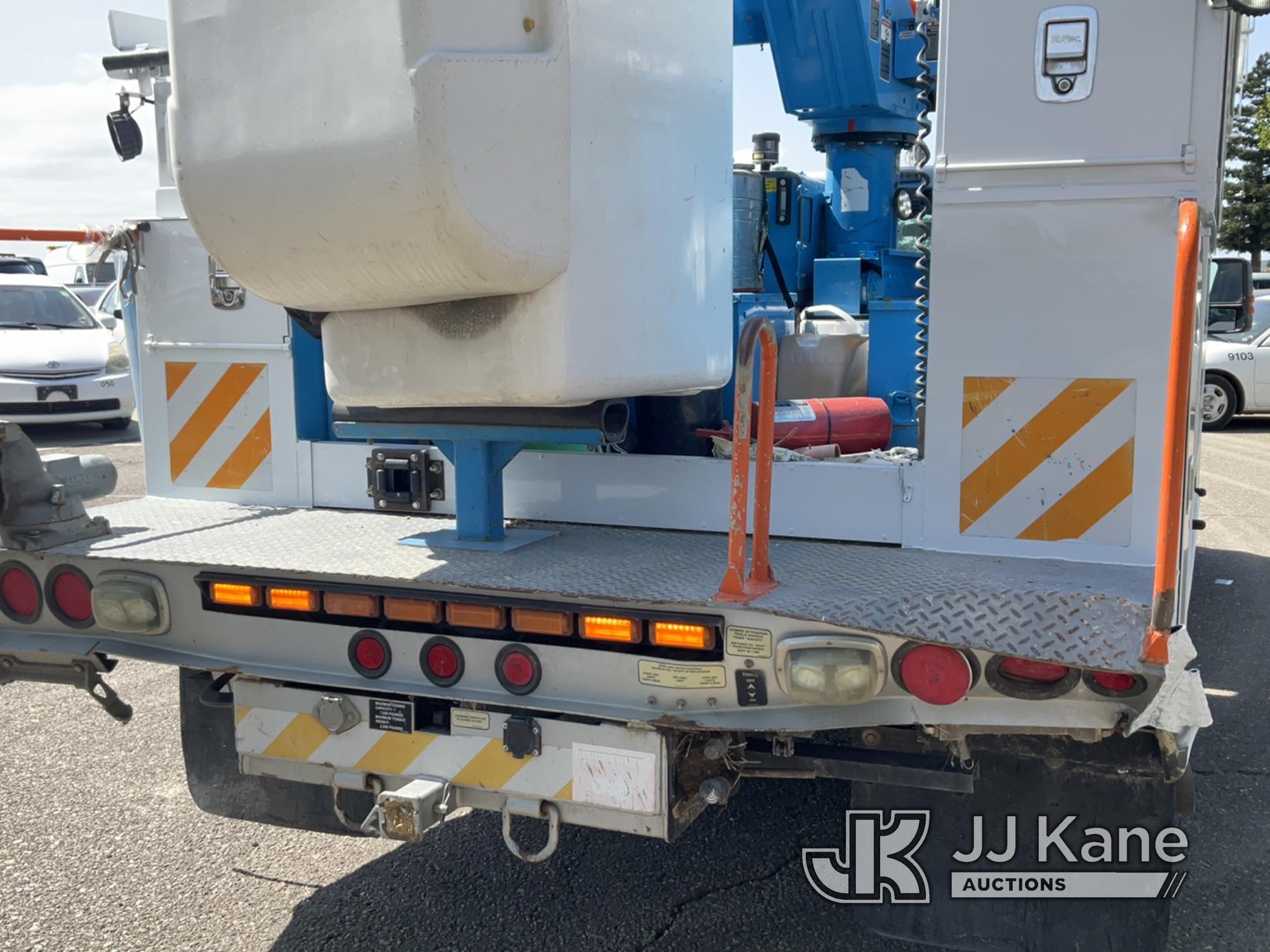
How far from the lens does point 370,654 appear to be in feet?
9.21

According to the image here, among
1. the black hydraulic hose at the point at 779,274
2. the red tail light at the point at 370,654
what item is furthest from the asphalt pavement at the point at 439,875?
the black hydraulic hose at the point at 779,274

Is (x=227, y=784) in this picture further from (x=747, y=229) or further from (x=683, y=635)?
(x=747, y=229)

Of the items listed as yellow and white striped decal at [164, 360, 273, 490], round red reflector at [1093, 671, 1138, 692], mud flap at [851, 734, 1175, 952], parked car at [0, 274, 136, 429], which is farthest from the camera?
parked car at [0, 274, 136, 429]

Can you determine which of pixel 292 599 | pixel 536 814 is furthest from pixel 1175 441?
pixel 292 599

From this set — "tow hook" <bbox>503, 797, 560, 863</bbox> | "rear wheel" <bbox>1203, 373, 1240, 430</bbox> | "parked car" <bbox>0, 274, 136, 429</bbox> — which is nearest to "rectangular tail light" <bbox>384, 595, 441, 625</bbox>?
"tow hook" <bbox>503, 797, 560, 863</bbox>

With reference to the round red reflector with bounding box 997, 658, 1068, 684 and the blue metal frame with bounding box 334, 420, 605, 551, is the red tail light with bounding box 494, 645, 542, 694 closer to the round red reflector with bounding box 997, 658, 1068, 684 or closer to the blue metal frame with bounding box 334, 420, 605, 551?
the blue metal frame with bounding box 334, 420, 605, 551

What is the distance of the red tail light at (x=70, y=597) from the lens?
9.91 feet

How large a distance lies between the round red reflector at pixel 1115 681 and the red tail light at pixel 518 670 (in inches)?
46.7

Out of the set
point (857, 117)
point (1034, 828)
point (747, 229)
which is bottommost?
point (1034, 828)

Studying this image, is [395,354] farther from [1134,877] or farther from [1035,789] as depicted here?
[1134,877]

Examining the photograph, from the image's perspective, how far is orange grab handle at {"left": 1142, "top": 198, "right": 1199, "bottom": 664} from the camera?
1991 mm

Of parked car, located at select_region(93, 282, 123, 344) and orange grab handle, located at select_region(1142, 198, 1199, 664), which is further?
parked car, located at select_region(93, 282, 123, 344)

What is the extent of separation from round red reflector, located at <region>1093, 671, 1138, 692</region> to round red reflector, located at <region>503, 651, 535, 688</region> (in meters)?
1.20

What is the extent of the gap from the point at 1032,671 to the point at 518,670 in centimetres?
112
